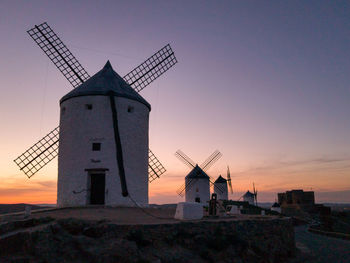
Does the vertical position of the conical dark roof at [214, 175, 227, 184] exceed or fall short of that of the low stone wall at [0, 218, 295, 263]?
it exceeds it

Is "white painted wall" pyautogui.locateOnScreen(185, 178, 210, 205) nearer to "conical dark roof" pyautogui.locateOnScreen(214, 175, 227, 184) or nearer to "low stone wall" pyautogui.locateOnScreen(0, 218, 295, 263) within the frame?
"conical dark roof" pyautogui.locateOnScreen(214, 175, 227, 184)

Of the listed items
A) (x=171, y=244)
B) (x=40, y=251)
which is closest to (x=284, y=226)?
(x=171, y=244)

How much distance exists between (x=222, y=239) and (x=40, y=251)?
213 inches

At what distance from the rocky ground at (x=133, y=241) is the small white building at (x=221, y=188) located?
38.7m

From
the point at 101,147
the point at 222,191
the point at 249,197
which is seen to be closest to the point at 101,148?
the point at 101,147

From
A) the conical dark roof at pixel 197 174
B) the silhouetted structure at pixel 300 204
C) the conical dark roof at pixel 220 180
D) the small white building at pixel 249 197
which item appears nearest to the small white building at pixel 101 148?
the conical dark roof at pixel 197 174

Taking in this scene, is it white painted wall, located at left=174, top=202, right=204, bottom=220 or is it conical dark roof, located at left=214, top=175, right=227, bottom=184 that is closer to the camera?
white painted wall, located at left=174, top=202, right=204, bottom=220

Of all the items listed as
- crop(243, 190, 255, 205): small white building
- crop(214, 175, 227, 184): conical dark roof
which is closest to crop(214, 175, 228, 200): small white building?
crop(214, 175, 227, 184): conical dark roof

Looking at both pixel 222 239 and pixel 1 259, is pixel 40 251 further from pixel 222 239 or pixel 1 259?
pixel 222 239

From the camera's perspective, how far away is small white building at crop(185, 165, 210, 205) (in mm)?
38438

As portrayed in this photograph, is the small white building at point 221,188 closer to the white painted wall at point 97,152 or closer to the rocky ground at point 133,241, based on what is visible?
the white painted wall at point 97,152

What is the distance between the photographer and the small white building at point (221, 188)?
49.4 meters

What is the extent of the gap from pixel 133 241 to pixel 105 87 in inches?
430

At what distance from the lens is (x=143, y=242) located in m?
8.48
